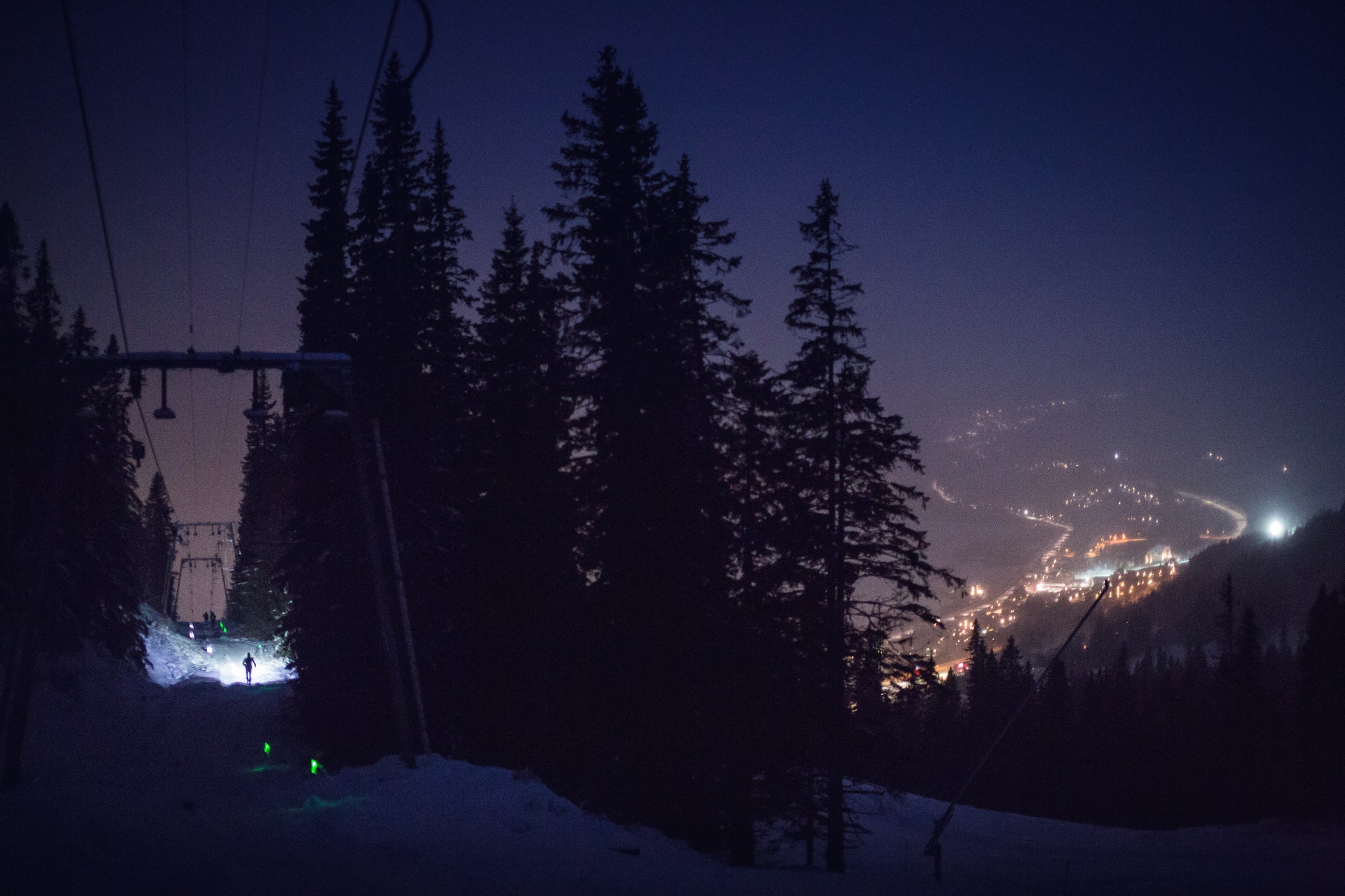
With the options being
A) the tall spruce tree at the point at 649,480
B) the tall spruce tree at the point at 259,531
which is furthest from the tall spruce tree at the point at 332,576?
the tall spruce tree at the point at 259,531

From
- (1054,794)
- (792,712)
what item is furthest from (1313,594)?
(792,712)

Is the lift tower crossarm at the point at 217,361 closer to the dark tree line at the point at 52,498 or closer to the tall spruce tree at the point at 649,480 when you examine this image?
the dark tree line at the point at 52,498

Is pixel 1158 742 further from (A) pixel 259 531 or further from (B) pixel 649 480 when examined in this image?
(A) pixel 259 531

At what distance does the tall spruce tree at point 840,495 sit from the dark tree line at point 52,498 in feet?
49.2

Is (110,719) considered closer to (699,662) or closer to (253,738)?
(253,738)

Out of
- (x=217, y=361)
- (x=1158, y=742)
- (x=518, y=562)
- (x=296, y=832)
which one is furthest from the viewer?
(x=1158, y=742)

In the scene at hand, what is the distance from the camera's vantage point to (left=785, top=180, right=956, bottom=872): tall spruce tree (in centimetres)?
1888

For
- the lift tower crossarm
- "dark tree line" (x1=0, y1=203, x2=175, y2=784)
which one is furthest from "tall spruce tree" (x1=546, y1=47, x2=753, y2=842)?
"dark tree line" (x1=0, y1=203, x2=175, y2=784)

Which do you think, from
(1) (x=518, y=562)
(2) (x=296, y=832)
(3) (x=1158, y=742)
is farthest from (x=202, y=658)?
(3) (x=1158, y=742)

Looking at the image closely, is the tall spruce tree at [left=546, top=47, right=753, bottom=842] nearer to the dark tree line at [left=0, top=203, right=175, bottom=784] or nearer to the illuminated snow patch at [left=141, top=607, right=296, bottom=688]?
the dark tree line at [left=0, top=203, right=175, bottom=784]

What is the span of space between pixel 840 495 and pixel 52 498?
1705 cm

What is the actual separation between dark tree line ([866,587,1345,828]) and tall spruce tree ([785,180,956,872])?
114 feet

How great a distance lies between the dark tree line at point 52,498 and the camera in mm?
15609

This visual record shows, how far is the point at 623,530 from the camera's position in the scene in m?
17.6
